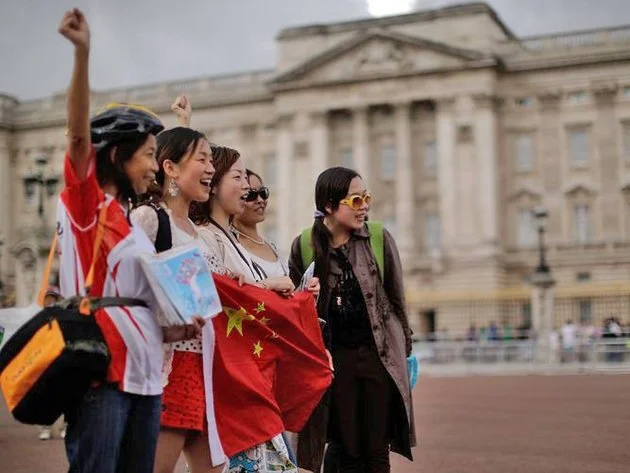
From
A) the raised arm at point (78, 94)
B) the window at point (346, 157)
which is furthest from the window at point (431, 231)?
the raised arm at point (78, 94)

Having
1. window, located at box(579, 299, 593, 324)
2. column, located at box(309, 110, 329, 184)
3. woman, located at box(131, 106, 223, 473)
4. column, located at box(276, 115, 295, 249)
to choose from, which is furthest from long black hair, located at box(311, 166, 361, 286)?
column, located at box(276, 115, 295, 249)

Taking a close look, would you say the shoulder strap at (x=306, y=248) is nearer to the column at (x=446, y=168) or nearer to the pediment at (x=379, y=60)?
the column at (x=446, y=168)

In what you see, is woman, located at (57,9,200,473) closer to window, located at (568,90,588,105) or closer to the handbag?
the handbag

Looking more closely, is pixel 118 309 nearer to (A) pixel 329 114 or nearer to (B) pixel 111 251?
(B) pixel 111 251

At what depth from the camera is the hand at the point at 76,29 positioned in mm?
3537

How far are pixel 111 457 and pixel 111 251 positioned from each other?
73cm

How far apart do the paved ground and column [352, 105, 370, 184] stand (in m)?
30.9

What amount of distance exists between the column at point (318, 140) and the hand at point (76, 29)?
46.5 metres

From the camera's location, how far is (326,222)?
6527 millimetres

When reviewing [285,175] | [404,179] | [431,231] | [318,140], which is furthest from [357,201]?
[285,175]

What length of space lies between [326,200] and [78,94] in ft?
9.96

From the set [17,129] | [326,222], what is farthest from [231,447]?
[17,129]

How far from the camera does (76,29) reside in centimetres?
357

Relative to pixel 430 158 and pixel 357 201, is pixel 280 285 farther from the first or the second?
pixel 430 158
